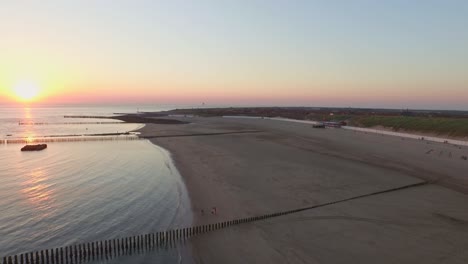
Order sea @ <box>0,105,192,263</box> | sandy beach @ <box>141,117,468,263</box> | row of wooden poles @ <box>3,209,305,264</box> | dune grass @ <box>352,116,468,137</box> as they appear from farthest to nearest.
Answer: dune grass @ <box>352,116,468,137</box> → sea @ <box>0,105,192,263</box> → sandy beach @ <box>141,117,468,263</box> → row of wooden poles @ <box>3,209,305,264</box>

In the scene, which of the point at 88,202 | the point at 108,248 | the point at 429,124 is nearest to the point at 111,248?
the point at 108,248

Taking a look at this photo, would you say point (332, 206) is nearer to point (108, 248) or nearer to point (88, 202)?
point (108, 248)

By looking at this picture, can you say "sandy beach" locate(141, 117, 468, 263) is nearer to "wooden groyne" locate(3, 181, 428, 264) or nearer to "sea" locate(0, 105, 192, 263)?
"wooden groyne" locate(3, 181, 428, 264)

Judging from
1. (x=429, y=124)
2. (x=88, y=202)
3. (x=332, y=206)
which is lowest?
(x=88, y=202)

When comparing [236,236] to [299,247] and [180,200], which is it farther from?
[180,200]

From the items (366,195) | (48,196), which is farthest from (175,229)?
(366,195)

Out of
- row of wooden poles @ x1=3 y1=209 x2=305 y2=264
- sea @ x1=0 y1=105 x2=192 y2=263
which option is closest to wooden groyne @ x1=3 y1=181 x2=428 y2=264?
row of wooden poles @ x1=3 y1=209 x2=305 y2=264
